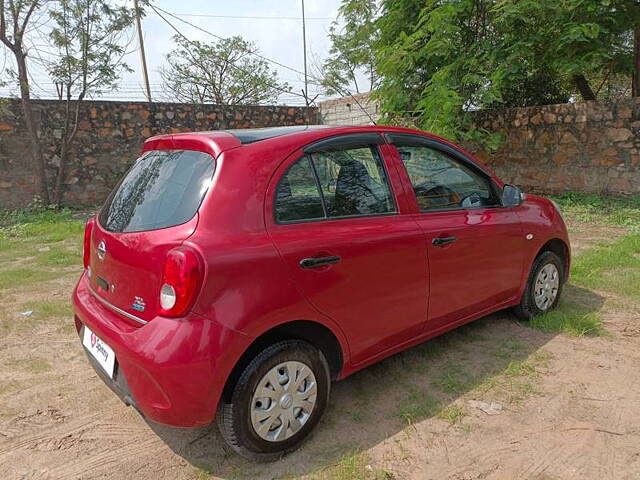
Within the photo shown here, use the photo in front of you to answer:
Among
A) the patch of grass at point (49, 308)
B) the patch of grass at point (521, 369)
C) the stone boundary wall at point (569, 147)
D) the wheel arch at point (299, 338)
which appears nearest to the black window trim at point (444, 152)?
the wheel arch at point (299, 338)

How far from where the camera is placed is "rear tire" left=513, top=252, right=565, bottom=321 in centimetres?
362

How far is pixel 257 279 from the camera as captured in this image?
2.05m

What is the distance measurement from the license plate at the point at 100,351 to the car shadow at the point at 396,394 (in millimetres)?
517

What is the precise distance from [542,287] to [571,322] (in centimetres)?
33

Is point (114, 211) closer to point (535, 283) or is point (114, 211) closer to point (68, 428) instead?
point (68, 428)

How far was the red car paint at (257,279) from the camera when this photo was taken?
196 cm

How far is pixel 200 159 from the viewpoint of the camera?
2250 millimetres

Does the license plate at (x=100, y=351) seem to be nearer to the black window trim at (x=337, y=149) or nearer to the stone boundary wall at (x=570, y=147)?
the black window trim at (x=337, y=149)

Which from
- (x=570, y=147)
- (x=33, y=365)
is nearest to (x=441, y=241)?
(x=33, y=365)

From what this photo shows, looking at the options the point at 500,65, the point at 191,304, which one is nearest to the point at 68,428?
the point at 191,304

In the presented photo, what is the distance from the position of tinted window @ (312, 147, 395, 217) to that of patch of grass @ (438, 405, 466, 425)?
116cm

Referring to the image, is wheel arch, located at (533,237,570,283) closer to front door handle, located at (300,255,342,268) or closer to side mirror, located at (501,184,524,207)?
side mirror, located at (501,184,524,207)

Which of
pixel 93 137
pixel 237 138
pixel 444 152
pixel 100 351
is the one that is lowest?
pixel 100 351

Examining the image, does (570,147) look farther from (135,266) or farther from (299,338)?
(135,266)
